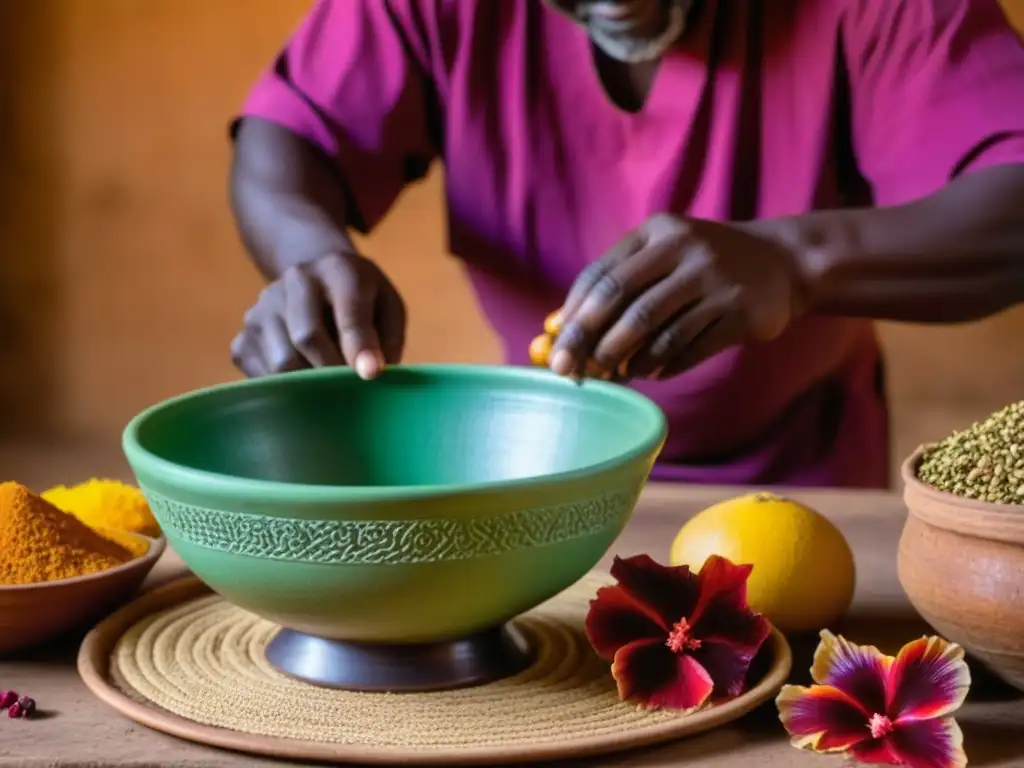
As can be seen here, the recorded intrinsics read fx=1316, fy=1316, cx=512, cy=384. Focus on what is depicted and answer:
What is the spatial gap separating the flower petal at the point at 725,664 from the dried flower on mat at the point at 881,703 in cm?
3

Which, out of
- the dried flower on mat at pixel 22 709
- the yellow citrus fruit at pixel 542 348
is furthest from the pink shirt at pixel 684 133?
the dried flower on mat at pixel 22 709

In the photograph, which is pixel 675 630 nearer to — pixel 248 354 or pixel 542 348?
pixel 542 348

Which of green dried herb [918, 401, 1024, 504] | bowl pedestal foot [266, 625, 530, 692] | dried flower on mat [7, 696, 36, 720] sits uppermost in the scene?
green dried herb [918, 401, 1024, 504]

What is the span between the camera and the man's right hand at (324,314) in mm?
992

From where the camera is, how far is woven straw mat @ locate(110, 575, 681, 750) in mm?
647

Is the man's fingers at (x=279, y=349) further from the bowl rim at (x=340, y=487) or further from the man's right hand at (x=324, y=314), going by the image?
the bowl rim at (x=340, y=487)

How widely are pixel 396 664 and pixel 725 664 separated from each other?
0.58 feet

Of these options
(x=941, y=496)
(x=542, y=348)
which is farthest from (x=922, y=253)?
(x=941, y=496)

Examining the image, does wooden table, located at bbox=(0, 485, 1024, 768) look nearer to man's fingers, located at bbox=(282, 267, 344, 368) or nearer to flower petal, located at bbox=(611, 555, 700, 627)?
flower petal, located at bbox=(611, 555, 700, 627)

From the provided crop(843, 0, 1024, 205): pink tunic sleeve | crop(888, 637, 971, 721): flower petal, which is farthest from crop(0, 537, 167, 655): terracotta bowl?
crop(843, 0, 1024, 205): pink tunic sleeve

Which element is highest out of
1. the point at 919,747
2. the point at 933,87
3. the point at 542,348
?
the point at 933,87

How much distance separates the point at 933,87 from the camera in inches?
46.4

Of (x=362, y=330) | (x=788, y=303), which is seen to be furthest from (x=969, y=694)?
(x=362, y=330)

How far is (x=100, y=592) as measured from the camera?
2.56 feet
